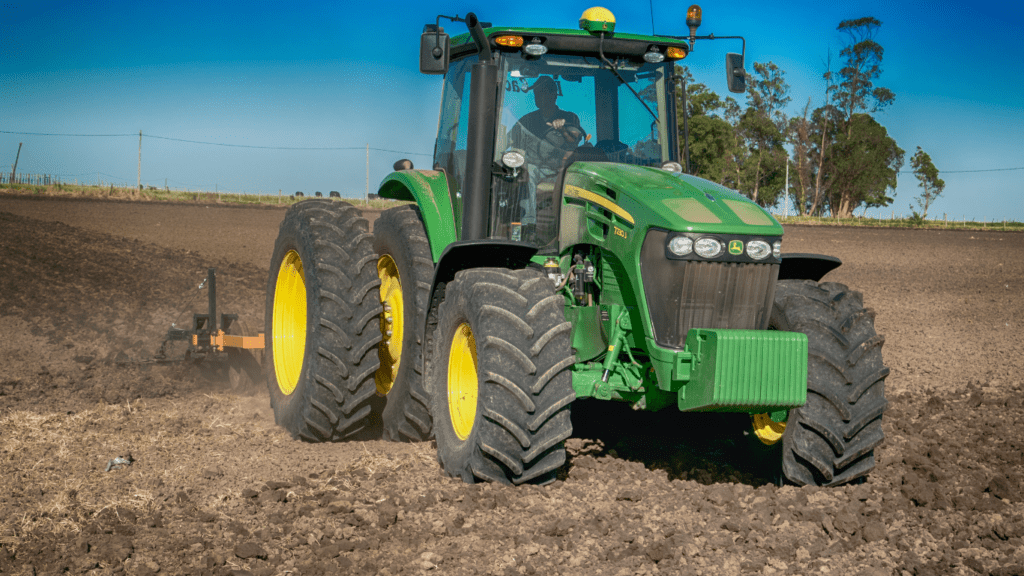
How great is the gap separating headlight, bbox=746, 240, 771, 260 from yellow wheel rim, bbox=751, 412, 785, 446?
3.15 feet

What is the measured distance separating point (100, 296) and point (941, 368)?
1037 centimetres

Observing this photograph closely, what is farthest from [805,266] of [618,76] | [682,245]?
[618,76]

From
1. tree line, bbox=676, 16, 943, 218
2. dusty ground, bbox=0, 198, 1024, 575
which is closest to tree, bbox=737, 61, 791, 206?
tree line, bbox=676, 16, 943, 218

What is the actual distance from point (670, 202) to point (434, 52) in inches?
66.9

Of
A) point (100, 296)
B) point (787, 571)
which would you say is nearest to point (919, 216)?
point (100, 296)

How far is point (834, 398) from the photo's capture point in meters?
4.93

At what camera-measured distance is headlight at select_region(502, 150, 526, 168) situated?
5.82m

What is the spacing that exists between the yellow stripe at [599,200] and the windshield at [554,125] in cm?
16

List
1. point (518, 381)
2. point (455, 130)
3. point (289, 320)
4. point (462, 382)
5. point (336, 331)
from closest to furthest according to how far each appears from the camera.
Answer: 1. point (518, 381)
2. point (462, 382)
3. point (336, 331)
4. point (455, 130)
5. point (289, 320)

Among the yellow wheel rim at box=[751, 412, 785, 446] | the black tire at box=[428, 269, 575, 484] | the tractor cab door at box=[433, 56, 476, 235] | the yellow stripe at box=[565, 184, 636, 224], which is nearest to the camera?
the black tire at box=[428, 269, 575, 484]

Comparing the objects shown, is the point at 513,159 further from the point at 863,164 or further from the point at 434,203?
the point at 863,164

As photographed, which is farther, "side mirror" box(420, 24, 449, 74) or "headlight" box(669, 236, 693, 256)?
"side mirror" box(420, 24, 449, 74)

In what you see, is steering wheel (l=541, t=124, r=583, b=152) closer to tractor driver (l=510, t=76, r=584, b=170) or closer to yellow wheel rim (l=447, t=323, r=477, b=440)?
tractor driver (l=510, t=76, r=584, b=170)

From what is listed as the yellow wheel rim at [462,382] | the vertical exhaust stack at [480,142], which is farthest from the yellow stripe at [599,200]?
the yellow wheel rim at [462,382]
